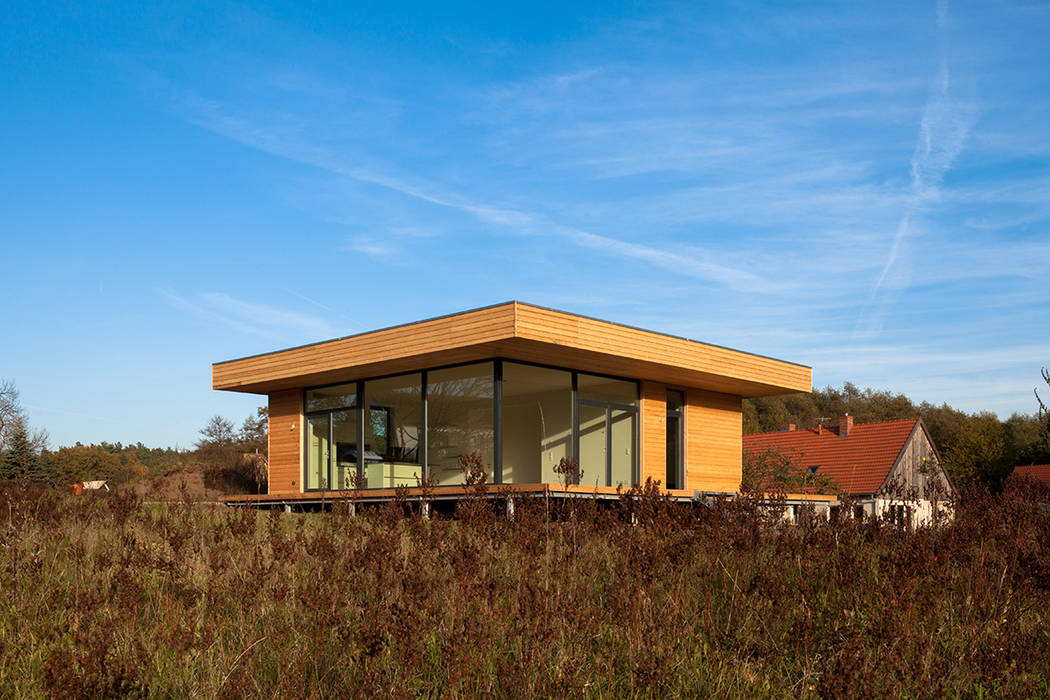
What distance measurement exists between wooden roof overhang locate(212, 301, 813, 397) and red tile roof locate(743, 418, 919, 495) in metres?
14.4

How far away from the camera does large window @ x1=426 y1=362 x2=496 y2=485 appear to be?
14.2 meters

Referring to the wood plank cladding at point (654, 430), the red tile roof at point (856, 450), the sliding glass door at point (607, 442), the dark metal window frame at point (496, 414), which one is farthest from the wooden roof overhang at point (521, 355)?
the red tile roof at point (856, 450)

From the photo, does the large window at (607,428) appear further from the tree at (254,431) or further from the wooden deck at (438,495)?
the tree at (254,431)

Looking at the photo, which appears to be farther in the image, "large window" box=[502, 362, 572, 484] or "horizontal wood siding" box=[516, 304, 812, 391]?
"large window" box=[502, 362, 572, 484]

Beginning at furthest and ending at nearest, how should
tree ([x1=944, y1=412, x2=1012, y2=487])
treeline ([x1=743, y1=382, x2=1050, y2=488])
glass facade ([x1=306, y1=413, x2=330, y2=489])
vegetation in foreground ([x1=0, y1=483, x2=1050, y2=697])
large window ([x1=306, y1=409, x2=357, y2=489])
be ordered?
treeline ([x1=743, y1=382, x2=1050, y2=488]), tree ([x1=944, y1=412, x2=1012, y2=487]), glass facade ([x1=306, y1=413, x2=330, y2=489]), large window ([x1=306, y1=409, x2=357, y2=489]), vegetation in foreground ([x1=0, y1=483, x2=1050, y2=697])

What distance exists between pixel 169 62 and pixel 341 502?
7.98m

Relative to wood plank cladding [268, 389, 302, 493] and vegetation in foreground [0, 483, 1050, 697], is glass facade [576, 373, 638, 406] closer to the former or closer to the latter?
wood plank cladding [268, 389, 302, 493]

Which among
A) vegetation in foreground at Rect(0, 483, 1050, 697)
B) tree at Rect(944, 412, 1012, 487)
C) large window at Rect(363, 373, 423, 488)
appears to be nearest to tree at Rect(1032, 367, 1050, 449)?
vegetation in foreground at Rect(0, 483, 1050, 697)

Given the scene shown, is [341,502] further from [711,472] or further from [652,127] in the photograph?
[711,472]

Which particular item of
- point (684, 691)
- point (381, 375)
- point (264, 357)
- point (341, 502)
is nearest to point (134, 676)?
point (684, 691)

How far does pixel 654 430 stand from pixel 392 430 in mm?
4707

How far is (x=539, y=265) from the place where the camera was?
14289 millimetres

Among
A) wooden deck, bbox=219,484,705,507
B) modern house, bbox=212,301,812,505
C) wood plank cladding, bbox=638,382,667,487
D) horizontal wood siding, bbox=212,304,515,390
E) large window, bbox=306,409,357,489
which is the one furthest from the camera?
large window, bbox=306,409,357,489

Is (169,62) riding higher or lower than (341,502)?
higher
